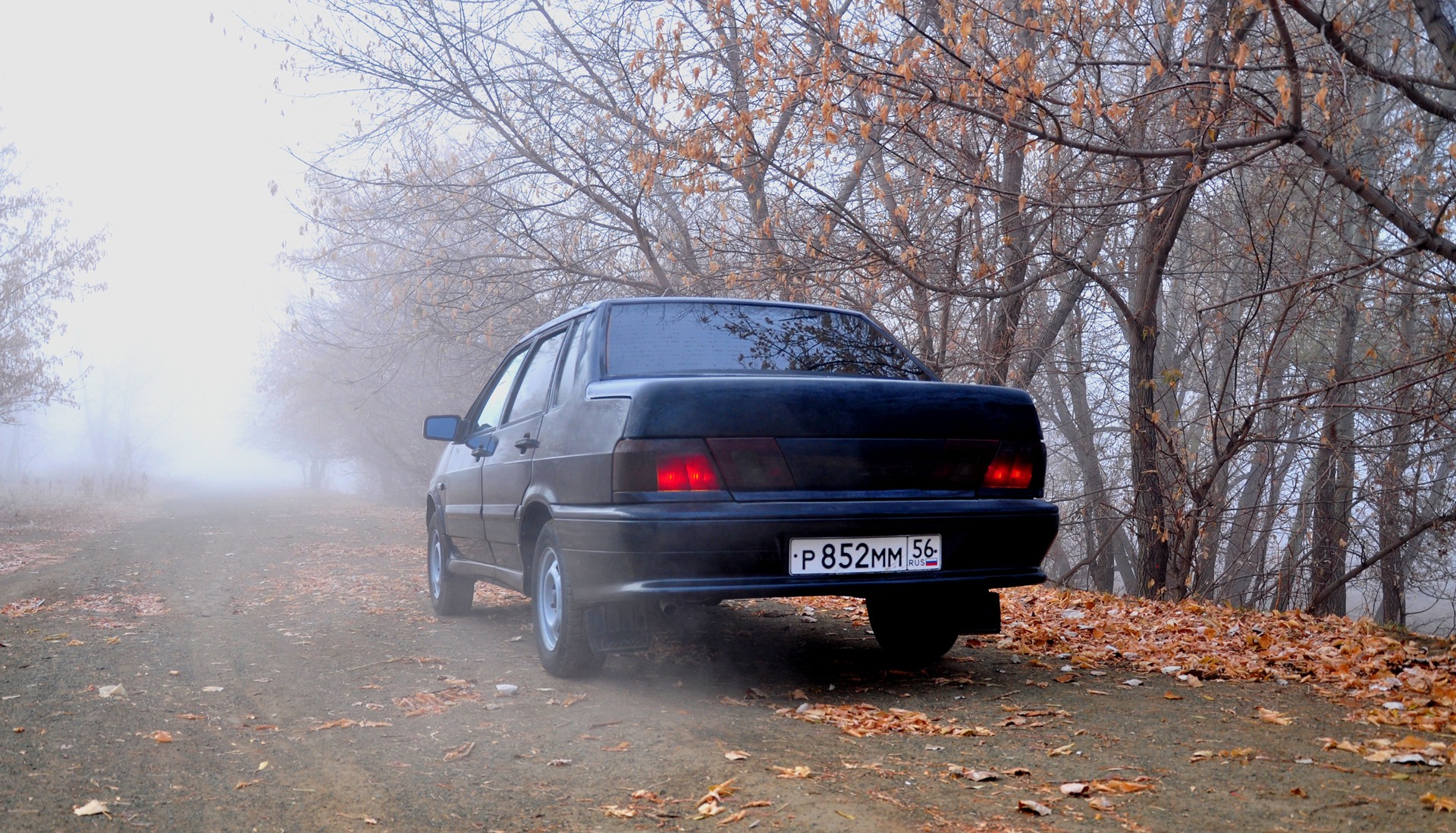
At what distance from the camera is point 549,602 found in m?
4.77

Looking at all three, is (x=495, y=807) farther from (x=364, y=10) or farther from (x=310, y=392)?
(x=310, y=392)

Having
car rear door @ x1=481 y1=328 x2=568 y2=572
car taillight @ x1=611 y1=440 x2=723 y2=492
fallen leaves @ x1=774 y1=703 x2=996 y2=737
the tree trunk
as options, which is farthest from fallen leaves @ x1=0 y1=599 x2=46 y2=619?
the tree trunk

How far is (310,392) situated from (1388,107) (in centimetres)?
3347

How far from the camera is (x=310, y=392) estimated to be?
36.1 meters

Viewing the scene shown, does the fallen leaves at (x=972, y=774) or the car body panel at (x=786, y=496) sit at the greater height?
the car body panel at (x=786, y=496)

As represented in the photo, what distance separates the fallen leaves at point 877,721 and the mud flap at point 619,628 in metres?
0.66

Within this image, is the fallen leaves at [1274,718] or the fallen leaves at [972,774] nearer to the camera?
the fallen leaves at [972,774]

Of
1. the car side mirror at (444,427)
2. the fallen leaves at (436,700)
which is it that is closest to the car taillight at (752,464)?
the fallen leaves at (436,700)

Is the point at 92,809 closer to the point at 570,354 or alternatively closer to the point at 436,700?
the point at 436,700

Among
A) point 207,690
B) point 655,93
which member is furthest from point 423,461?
point 207,690

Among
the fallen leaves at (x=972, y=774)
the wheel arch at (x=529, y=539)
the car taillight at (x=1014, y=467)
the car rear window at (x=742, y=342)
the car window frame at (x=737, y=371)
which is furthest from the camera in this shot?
the wheel arch at (x=529, y=539)

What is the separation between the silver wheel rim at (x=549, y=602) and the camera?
15.1 feet

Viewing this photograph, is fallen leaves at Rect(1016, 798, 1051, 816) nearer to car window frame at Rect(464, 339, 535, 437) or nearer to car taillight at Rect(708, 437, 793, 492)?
car taillight at Rect(708, 437, 793, 492)

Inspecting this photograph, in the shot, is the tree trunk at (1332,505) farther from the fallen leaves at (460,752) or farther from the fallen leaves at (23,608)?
the fallen leaves at (23,608)
